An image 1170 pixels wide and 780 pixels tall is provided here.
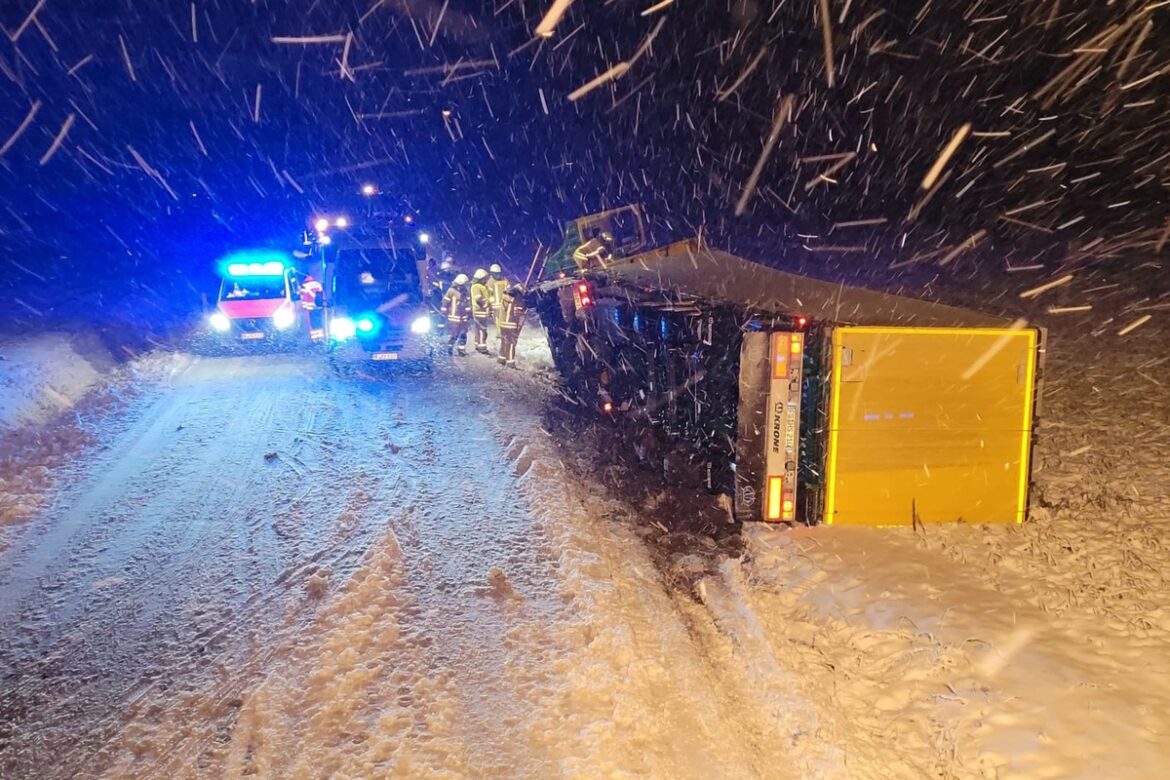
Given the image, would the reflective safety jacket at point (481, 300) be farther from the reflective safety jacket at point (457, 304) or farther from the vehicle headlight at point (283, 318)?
the vehicle headlight at point (283, 318)

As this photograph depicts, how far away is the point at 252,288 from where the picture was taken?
16641 millimetres

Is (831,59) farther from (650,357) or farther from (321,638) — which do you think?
(321,638)

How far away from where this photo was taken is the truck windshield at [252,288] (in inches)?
644

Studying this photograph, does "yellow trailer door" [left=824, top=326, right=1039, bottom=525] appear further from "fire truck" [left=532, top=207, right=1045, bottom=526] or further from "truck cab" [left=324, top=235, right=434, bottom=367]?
"truck cab" [left=324, top=235, right=434, bottom=367]

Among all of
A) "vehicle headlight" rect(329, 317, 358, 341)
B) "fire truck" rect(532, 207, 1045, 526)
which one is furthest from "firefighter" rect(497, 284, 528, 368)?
"fire truck" rect(532, 207, 1045, 526)

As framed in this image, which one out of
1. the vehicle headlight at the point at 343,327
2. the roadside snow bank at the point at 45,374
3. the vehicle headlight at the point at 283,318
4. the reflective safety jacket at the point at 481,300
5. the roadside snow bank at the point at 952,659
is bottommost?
the roadside snow bank at the point at 952,659

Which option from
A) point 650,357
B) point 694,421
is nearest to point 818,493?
point 694,421

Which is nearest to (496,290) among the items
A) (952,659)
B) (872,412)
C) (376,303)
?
(376,303)

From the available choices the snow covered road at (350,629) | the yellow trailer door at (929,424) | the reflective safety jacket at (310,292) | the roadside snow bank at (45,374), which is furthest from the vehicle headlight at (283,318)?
the yellow trailer door at (929,424)

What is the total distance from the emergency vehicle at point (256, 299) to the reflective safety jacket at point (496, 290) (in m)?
5.45

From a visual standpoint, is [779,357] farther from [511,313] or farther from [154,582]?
[511,313]

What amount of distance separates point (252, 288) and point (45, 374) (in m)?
5.56

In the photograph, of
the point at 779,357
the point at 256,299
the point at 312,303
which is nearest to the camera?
the point at 779,357

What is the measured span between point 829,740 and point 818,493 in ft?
8.97
